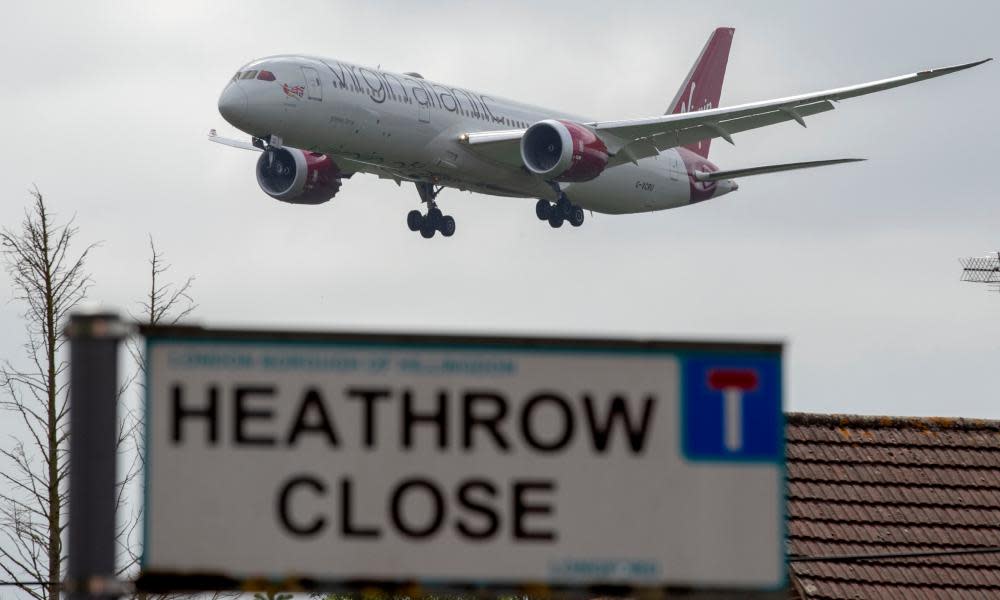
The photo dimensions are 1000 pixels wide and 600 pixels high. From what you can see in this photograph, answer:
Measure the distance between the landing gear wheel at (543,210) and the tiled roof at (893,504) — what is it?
26295 millimetres

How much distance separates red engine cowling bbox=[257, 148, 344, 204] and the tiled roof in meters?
25.6

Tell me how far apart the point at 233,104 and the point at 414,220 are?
812cm

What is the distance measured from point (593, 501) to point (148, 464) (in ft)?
1.94

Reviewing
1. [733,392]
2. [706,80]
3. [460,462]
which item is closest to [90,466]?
[460,462]

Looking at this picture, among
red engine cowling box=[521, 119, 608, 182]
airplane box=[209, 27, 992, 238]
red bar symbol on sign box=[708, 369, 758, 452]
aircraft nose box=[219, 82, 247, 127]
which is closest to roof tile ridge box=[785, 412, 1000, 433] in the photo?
red bar symbol on sign box=[708, 369, 758, 452]

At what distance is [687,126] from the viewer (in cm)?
3759

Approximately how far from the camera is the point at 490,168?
126 feet

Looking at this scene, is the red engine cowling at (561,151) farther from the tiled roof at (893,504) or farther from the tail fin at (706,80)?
the tiled roof at (893,504)

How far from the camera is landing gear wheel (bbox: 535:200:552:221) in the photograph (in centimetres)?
3994

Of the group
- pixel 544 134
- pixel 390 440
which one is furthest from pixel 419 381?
pixel 544 134

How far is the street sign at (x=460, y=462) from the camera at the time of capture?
85.3 inches

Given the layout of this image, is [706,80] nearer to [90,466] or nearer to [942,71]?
[942,71]

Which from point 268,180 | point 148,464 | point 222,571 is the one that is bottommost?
point 222,571

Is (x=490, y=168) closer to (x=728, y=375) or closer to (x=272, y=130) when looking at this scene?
(x=272, y=130)
